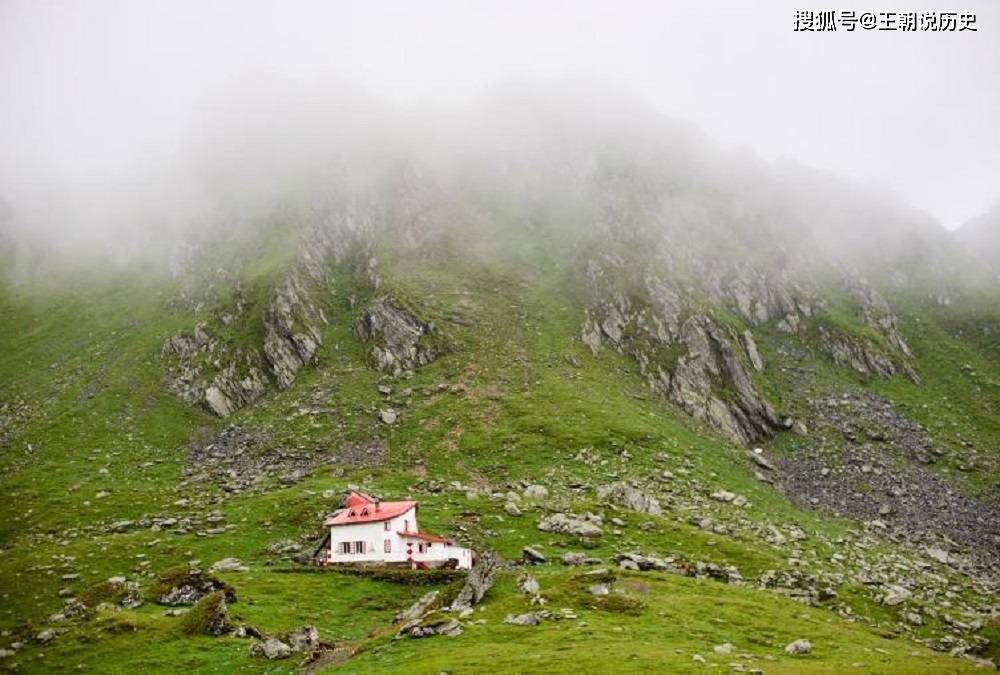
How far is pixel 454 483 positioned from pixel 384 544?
77.5ft

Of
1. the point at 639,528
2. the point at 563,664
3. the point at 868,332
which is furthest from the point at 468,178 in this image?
the point at 563,664

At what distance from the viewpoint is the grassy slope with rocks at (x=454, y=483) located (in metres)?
45.7

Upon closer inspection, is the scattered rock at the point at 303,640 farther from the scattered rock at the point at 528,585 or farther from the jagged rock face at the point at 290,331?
the jagged rock face at the point at 290,331

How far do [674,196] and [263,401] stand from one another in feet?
394

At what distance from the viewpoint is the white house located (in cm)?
6950

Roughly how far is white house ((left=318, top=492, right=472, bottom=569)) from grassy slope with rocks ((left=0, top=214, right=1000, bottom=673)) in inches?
192

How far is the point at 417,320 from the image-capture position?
131 m

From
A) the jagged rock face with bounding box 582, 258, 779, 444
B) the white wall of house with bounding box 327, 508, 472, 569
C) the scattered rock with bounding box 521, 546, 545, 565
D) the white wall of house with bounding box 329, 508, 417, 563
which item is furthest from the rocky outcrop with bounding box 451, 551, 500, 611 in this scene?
the jagged rock face with bounding box 582, 258, 779, 444

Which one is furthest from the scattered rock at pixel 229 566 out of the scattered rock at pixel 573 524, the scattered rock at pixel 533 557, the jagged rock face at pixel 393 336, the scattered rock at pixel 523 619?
the jagged rock face at pixel 393 336

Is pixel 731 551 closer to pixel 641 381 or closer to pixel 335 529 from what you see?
pixel 335 529

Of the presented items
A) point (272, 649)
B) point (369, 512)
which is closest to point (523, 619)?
point (272, 649)

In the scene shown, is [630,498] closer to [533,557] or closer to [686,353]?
[533,557]

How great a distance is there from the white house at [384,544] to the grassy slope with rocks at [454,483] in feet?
16.0

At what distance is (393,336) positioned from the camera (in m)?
130
